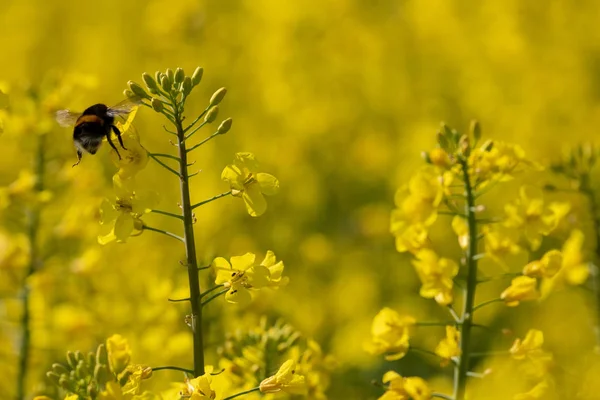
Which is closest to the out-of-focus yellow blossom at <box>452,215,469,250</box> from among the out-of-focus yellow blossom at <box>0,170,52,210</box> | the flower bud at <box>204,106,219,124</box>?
the flower bud at <box>204,106,219,124</box>

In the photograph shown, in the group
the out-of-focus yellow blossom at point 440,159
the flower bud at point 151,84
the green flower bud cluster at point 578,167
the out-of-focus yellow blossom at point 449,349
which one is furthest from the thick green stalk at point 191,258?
the green flower bud cluster at point 578,167

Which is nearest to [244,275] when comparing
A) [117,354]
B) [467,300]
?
[117,354]

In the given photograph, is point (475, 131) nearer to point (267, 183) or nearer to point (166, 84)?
point (267, 183)

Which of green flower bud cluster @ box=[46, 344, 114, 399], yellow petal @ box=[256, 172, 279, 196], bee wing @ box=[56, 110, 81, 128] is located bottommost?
green flower bud cluster @ box=[46, 344, 114, 399]

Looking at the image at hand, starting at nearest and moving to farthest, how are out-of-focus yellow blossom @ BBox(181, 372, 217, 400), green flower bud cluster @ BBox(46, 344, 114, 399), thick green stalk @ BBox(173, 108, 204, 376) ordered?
out-of-focus yellow blossom @ BBox(181, 372, 217, 400), thick green stalk @ BBox(173, 108, 204, 376), green flower bud cluster @ BBox(46, 344, 114, 399)

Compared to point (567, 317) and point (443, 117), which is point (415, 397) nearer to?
point (567, 317)

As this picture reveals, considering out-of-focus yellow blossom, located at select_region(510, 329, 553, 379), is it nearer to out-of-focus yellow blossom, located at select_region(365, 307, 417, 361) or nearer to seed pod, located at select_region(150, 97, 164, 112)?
out-of-focus yellow blossom, located at select_region(365, 307, 417, 361)

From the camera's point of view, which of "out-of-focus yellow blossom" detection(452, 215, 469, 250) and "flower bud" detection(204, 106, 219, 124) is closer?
"flower bud" detection(204, 106, 219, 124)
